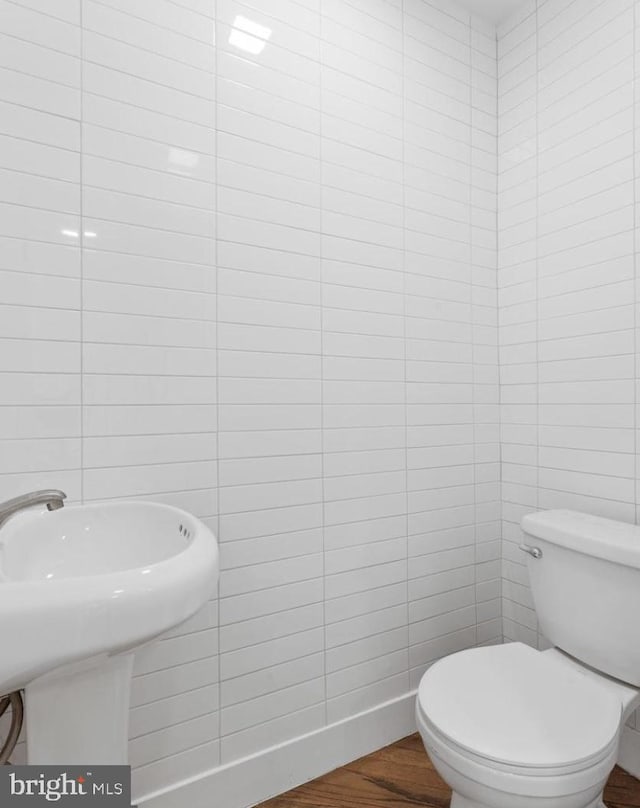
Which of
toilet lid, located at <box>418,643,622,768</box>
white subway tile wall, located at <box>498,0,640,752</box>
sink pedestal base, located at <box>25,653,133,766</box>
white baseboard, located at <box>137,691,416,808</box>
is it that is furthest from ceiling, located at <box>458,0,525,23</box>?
white baseboard, located at <box>137,691,416,808</box>

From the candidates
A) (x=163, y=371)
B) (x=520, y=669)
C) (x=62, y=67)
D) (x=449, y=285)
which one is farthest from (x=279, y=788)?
(x=62, y=67)

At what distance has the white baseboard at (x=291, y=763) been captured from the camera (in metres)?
1.34

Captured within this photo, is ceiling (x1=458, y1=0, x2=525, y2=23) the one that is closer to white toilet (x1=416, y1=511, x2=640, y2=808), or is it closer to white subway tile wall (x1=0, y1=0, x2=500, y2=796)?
white subway tile wall (x1=0, y1=0, x2=500, y2=796)

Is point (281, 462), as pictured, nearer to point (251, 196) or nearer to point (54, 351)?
point (54, 351)

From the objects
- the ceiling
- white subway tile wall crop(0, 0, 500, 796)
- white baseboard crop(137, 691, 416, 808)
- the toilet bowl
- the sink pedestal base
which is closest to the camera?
the sink pedestal base

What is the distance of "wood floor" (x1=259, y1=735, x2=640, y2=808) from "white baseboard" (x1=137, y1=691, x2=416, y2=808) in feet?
0.11

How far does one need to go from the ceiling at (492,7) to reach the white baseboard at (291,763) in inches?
96.4

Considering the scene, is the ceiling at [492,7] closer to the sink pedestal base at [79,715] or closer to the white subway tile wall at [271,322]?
the white subway tile wall at [271,322]

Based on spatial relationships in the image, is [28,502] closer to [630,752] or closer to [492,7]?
[630,752]

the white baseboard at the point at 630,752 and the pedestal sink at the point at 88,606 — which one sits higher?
the pedestal sink at the point at 88,606

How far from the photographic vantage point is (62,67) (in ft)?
3.93

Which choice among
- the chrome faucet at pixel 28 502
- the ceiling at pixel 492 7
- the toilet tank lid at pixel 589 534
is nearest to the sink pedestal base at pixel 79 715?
the chrome faucet at pixel 28 502

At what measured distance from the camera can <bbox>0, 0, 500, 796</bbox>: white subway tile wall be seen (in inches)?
47.4

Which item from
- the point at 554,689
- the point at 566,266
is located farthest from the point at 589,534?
the point at 566,266
